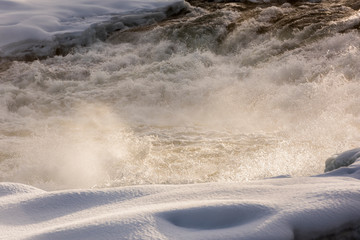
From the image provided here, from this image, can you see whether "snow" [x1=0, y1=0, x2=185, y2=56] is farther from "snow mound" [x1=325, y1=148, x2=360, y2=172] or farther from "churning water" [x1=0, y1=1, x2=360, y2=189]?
"snow mound" [x1=325, y1=148, x2=360, y2=172]

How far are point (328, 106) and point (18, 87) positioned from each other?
5.43 m

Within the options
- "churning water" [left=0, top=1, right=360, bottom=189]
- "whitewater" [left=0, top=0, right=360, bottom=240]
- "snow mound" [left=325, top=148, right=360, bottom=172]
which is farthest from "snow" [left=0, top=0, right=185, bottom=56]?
"snow mound" [left=325, top=148, right=360, bottom=172]

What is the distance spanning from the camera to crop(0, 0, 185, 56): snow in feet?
31.8

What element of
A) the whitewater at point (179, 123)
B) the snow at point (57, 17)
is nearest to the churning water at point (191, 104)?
the whitewater at point (179, 123)

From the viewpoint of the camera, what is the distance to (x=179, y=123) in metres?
5.77

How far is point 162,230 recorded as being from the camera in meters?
1.46

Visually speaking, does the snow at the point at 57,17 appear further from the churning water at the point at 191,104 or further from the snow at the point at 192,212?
the snow at the point at 192,212

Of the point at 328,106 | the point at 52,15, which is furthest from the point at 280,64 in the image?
the point at 52,15

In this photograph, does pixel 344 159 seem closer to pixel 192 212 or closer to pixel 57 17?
pixel 192 212

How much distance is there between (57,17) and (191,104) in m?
6.50

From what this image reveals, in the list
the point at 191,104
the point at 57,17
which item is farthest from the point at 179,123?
the point at 57,17

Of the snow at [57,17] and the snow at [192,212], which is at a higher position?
the snow at [57,17]

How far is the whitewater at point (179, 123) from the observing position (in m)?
1.59

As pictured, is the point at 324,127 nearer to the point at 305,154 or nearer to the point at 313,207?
the point at 305,154
